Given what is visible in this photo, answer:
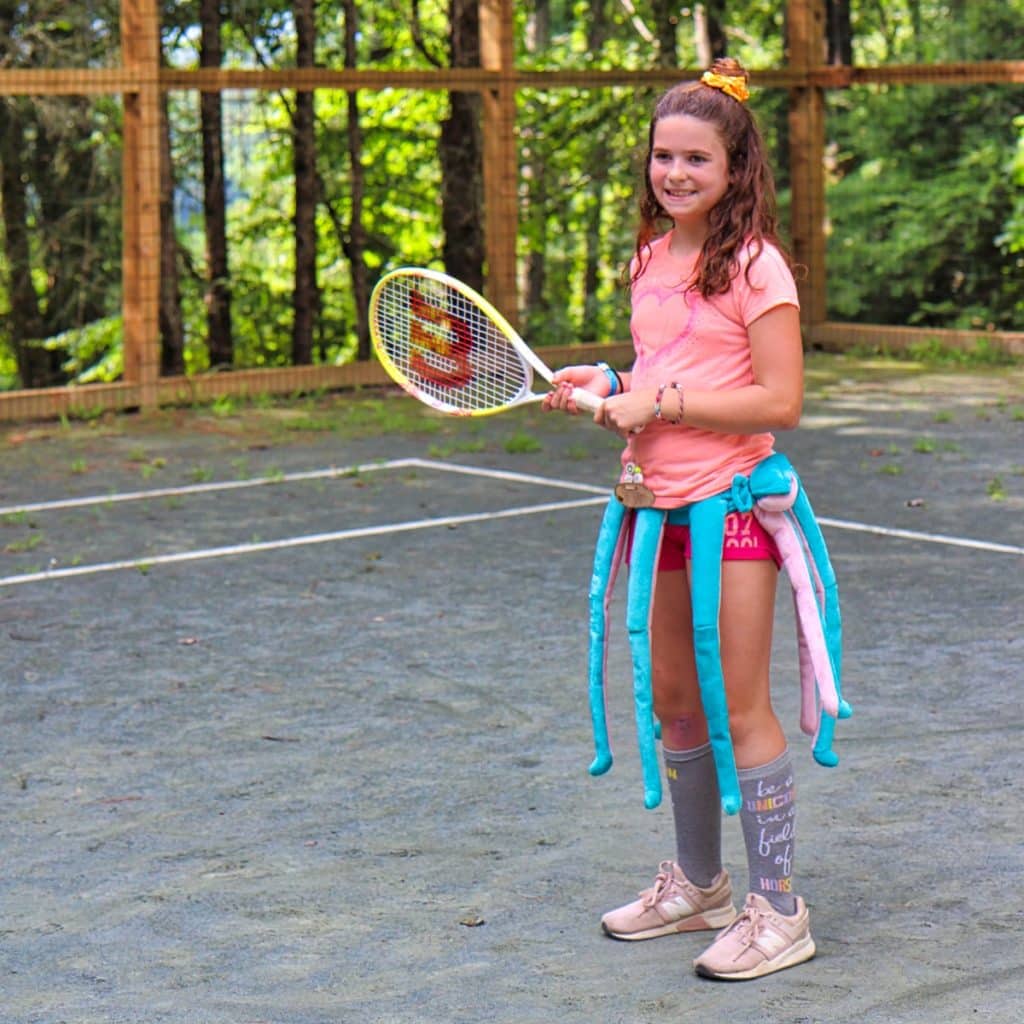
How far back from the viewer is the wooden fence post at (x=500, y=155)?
47.1 ft

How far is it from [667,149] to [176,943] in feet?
6.01

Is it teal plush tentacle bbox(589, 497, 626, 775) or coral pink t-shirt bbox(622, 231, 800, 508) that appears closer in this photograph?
coral pink t-shirt bbox(622, 231, 800, 508)

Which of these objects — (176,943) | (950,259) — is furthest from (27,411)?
(176,943)

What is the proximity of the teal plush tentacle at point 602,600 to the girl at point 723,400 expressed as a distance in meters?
0.09

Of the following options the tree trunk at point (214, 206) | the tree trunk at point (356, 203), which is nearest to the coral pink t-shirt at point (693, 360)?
the tree trunk at point (214, 206)

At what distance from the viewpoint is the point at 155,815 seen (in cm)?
492

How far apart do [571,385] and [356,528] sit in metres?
5.15

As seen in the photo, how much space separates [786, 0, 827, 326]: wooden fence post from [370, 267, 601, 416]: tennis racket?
11997 mm

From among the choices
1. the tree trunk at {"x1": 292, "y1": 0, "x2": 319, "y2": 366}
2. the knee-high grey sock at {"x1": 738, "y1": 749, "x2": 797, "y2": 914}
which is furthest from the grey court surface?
the tree trunk at {"x1": 292, "y1": 0, "x2": 319, "y2": 366}

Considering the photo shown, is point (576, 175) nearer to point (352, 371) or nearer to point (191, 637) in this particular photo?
point (352, 371)

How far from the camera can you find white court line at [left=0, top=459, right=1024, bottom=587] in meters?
8.15

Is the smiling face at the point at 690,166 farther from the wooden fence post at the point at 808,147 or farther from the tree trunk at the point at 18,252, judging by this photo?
the wooden fence post at the point at 808,147

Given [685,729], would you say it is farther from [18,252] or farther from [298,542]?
[18,252]

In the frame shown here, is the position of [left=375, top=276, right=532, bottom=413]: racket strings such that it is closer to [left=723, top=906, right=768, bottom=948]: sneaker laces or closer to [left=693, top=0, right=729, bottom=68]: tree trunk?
[left=723, top=906, right=768, bottom=948]: sneaker laces
